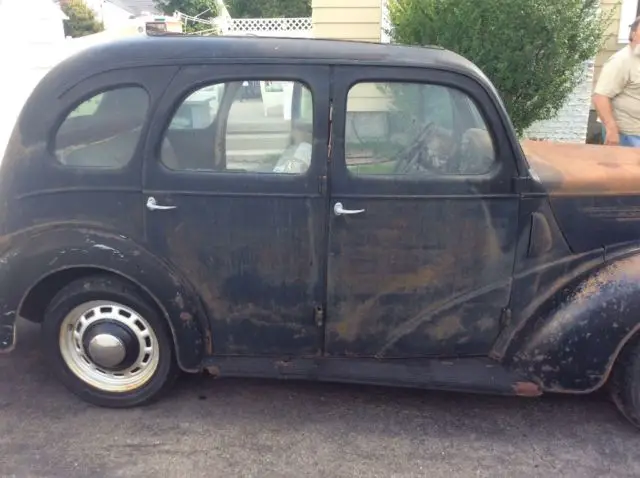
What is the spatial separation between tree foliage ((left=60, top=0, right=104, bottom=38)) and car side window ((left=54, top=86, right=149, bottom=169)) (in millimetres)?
34553

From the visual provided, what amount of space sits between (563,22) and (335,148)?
15.4ft

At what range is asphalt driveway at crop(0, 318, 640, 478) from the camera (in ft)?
9.80

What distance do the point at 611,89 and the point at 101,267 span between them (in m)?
4.36

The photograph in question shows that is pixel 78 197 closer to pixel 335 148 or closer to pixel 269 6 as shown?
pixel 335 148

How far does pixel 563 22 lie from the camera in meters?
6.66

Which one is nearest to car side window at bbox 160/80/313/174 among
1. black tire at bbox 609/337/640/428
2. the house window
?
black tire at bbox 609/337/640/428

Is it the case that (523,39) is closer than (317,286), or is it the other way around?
(317,286)

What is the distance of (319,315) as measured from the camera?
128 inches

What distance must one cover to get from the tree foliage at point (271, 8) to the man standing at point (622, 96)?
22274mm

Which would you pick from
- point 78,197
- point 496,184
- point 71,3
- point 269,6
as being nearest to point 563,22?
point 496,184

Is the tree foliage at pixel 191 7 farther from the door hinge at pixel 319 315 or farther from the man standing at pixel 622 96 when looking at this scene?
the door hinge at pixel 319 315

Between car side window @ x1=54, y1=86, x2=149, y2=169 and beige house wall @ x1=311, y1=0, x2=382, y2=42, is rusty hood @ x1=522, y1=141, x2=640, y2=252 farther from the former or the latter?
beige house wall @ x1=311, y1=0, x2=382, y2=42

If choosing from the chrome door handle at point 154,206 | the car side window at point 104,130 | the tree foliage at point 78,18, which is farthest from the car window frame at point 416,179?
the tree foliage at point 78,18

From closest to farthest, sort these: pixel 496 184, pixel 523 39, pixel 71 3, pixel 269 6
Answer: pixel 496 184 < pixel 523 39 < pixel 269 6 < pixel 71 3
